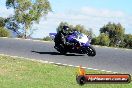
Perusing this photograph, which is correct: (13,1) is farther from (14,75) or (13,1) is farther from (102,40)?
(14,75)

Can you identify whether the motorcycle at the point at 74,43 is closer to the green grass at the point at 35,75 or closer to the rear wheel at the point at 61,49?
the rear wheel at the point at 61,49

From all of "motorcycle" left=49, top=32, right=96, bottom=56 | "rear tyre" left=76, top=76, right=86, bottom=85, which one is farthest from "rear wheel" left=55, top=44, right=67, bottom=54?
"rear tyre" left=76, top=76, right=86, bottom=85

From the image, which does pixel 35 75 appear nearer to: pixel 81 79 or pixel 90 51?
pixel 90 51

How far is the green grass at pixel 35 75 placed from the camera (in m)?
10.4

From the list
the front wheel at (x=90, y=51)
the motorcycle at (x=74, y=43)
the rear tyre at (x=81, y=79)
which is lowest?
the front wheel at (x=90, y=51)

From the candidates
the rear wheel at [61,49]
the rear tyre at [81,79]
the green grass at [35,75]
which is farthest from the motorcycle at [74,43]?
the rear tyre at [81,79]

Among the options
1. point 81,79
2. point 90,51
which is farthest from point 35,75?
point 81,79

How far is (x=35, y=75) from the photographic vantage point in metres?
12.0

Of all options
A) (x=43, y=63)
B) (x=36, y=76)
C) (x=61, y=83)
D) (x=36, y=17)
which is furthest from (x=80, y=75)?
(x=36, y=17)

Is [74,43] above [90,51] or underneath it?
above

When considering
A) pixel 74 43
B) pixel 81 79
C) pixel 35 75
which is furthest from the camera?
pixel 74 43

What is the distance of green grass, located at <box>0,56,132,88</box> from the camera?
34.1 ft

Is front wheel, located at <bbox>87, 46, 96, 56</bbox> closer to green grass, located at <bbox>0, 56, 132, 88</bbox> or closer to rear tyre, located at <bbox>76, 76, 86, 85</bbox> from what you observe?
green grass, located at <bbox>0, 56, 132, 88</bbox>

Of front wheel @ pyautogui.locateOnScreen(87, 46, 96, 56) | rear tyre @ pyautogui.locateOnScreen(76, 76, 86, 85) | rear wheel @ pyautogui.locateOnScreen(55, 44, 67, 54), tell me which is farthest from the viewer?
rear wheel @ pyautogui.locateOnScreen(55, 44, 67, 54)
